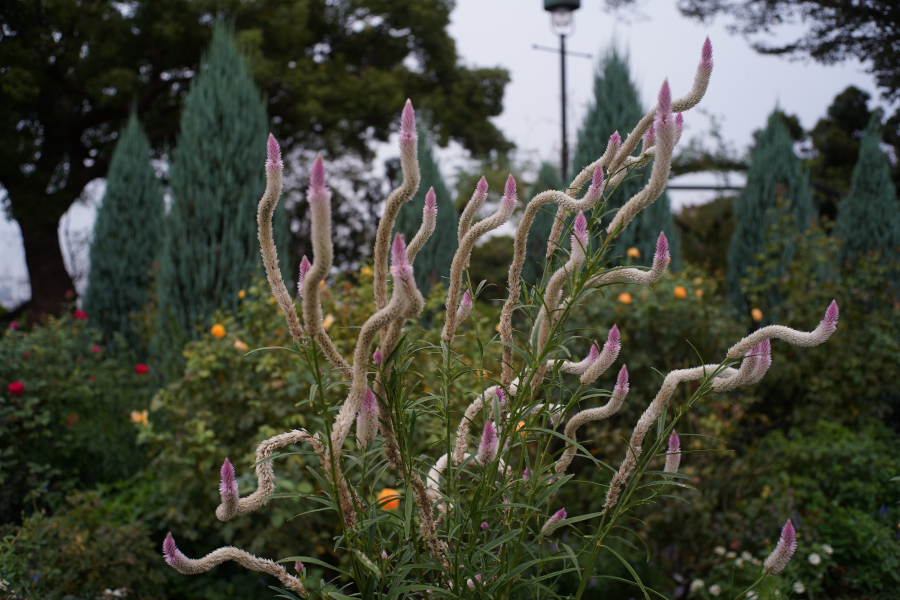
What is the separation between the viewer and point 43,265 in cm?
1231

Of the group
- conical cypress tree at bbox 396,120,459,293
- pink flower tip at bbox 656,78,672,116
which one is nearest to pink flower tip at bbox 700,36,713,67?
pink flower tip at bbox 656,78,672,116

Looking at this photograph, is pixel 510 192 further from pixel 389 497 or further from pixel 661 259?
pixel 389 497

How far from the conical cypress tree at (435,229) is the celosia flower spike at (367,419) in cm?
621

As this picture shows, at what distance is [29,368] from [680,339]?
4413 millimetres

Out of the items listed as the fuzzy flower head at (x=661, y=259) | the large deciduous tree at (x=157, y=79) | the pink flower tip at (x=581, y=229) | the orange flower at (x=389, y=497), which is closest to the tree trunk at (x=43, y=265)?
the large deciduous tree at (x=157, y=79)

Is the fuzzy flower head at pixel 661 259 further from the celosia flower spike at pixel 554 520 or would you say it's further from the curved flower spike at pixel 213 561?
the curved flower spike at pixel 213 561

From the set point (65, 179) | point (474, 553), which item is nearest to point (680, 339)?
point (474, 553)

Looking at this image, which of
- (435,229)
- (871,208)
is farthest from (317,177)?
(871,208)

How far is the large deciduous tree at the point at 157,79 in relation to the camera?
37.1 ft

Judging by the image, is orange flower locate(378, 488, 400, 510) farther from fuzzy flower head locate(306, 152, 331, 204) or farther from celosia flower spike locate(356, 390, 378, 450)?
fuzzy flower head locate(306, 152, 331, 204)

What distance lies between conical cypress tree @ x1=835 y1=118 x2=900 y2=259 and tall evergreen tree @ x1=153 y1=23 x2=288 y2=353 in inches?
275

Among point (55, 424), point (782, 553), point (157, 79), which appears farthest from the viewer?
point (157, 79)

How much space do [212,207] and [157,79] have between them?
30.5 ft

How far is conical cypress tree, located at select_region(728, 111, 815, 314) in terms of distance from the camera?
772cm
